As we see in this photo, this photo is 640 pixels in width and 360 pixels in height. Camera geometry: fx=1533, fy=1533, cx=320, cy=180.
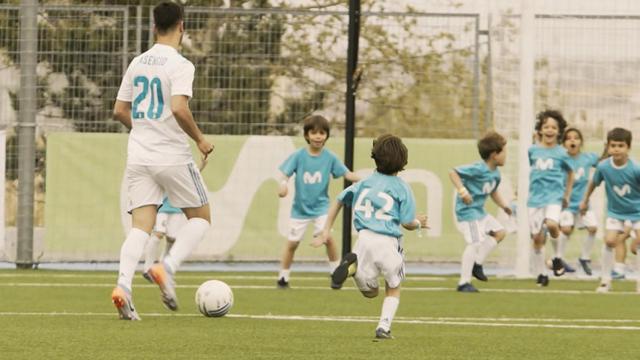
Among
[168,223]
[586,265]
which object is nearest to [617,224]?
[586,265]

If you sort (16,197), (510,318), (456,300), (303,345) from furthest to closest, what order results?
(16,197) → (456,300) → (510,318) → (303,345)

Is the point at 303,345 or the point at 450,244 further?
the point at 450,244

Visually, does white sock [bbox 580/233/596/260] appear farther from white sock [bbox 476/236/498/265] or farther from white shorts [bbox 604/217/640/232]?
white sock [bbox 476/236/498/265]

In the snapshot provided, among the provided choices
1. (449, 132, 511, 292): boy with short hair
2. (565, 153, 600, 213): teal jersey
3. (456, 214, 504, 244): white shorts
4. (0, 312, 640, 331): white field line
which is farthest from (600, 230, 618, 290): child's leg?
(0, 312, 640, 331): white field line

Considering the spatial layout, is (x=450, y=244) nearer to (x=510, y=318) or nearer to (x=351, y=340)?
(x=510, y=318)

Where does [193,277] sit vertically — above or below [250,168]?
below

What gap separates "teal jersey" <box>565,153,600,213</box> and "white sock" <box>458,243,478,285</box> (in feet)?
11.1

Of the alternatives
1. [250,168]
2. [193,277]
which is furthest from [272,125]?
[193,277]

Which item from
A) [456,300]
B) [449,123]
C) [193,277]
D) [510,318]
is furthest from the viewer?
[449,123]

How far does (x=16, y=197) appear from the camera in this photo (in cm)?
1775

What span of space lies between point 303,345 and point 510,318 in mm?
2987

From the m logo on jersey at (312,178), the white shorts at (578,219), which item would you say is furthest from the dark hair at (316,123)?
the white shorts at (578,219)

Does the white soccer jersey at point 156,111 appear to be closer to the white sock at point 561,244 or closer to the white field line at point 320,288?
the white field line at point 320,288

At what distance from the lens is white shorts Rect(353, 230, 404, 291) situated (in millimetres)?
8859
